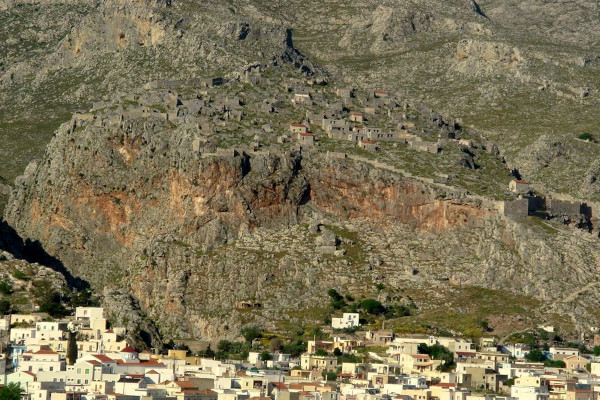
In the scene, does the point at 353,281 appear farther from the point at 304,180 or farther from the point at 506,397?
the point at 506,397

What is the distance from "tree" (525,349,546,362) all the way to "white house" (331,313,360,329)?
45.1ft

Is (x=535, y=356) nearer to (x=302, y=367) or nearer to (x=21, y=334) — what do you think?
(x=302, y=367)

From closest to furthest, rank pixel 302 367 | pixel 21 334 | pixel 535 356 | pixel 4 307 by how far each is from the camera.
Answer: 1. pixel 302 367
2. pixel 21 334
3. pixel 535 356
4. pixel 4 307

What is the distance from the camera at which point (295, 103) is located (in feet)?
650

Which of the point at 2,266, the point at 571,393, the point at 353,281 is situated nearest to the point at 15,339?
the point at 2,266

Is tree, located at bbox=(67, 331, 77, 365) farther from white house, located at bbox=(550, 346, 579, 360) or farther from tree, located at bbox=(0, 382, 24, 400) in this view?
white house, located at bbox=(550, 346, 579, 360)

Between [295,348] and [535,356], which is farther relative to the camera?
[295,348]

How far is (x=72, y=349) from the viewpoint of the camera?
6166 inches

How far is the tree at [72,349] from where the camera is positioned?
503ft

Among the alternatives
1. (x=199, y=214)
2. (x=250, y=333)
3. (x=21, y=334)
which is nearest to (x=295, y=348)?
(x=250, y=333)

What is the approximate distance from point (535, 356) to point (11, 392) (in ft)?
143

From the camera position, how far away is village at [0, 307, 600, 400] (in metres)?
141

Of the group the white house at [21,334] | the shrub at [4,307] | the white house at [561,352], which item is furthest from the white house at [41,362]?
the white house at [561,352]

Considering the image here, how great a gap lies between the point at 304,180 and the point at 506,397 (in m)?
40.4
